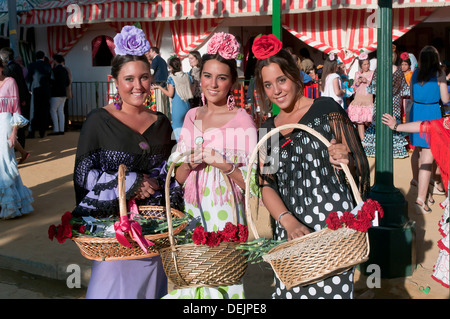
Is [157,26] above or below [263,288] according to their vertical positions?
above

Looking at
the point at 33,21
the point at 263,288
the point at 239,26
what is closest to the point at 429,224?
the point at 263,288

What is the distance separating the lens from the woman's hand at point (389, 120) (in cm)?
459

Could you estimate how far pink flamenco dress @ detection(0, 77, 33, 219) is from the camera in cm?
659

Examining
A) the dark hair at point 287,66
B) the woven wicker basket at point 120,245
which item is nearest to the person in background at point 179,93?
the dark hair at point 287,66

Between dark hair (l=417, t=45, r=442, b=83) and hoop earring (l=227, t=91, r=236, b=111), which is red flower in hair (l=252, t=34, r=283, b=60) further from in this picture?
dark hair (l=417, t=45, r=442, b=83)

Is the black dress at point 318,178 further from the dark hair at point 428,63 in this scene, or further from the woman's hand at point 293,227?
the dark hair at point 428,63

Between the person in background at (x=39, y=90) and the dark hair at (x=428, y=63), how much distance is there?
30.0ft

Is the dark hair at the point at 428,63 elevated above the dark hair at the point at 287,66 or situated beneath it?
elevated above

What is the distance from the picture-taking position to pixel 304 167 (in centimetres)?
295

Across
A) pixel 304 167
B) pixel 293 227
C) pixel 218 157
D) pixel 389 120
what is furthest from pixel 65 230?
pixel 389 120

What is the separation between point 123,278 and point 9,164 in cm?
438

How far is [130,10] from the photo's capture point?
A: 15.7 metres
